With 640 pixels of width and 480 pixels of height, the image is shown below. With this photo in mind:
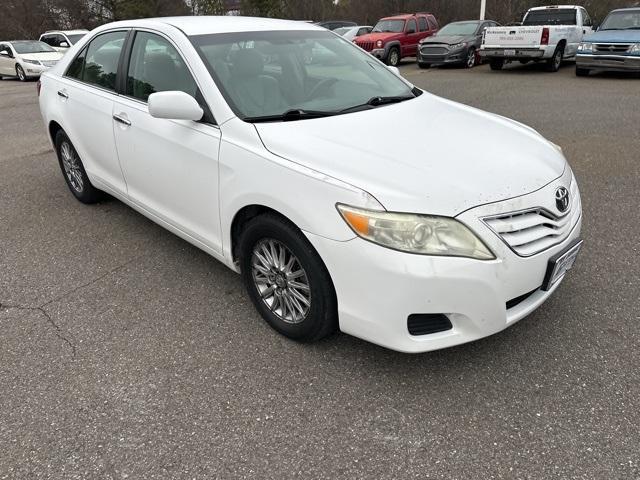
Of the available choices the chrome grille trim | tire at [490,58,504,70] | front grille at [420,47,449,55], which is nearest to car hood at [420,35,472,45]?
front grille at [420,47,449,55]

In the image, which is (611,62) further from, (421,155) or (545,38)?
(421,155)

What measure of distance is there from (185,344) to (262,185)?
104 cm

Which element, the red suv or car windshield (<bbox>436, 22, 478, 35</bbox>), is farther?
the red suv

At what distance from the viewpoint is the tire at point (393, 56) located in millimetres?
18089

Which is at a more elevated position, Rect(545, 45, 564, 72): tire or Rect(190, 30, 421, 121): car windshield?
Rect(190, 30, 421, 121): car windshield

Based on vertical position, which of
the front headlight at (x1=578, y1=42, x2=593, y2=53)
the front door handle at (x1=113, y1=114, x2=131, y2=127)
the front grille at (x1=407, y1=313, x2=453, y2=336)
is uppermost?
the front door handle at (x1=113, y1=114, x2=131, y2=127)

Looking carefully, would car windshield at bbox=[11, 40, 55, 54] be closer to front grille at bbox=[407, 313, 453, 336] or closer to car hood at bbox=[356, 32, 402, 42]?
car hood at bbox=[356, 32, 402, 42]

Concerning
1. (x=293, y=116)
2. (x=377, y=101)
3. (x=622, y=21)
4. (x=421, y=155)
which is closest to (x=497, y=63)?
(x=622, y=21)

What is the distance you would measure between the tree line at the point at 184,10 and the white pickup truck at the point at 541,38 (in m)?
14.8

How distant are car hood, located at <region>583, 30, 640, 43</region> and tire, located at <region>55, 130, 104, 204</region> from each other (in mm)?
12411

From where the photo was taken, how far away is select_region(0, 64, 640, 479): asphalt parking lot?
222cm

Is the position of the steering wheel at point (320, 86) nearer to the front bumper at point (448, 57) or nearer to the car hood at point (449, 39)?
the front bumper at point (448, 57)

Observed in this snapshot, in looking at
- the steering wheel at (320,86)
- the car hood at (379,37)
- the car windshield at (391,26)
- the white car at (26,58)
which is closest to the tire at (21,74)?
the white car at (26,58)

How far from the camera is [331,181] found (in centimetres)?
244
